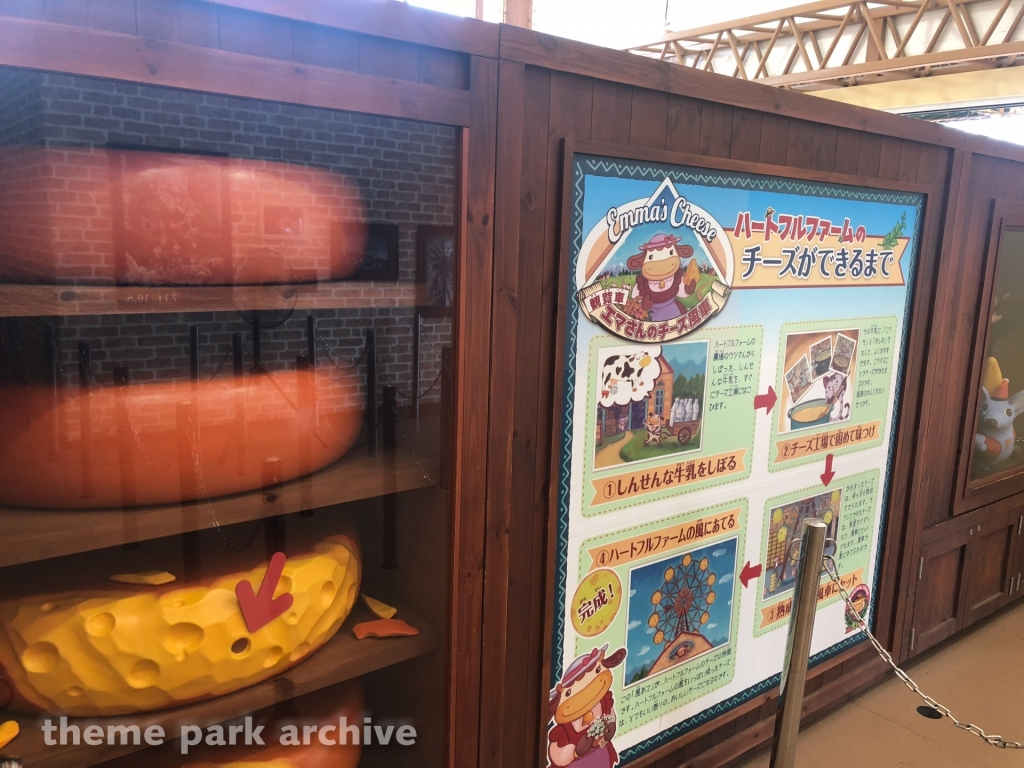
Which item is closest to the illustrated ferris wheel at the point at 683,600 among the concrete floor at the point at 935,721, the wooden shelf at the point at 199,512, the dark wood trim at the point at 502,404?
the dark wood trim at the point at 502,404

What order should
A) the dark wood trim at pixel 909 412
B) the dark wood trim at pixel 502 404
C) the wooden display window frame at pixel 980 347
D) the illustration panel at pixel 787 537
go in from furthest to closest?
the wooden display window frame at pixel 980 347 < the dark wood trim at pixel 909 412 < the illustration panel at pixel 787 537 < the dark wood trim at pixel 502 404

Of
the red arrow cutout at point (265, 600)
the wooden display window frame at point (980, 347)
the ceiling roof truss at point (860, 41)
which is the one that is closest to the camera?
the red arrow cutout at point (265, 600)

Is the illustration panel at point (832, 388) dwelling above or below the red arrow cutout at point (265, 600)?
above

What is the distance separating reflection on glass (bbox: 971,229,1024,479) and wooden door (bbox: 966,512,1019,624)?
0.68 feet

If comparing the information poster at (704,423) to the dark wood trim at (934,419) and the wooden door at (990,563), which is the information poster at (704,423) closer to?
the dark wood trim at (934,419)

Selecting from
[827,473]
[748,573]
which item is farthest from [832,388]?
[748,573]

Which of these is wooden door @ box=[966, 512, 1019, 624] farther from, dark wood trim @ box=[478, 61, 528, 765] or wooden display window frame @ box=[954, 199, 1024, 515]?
dark wood trim @ box=[478, 61, 528, 765]

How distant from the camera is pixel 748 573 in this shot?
1.99m

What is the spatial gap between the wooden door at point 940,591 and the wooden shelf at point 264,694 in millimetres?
1904

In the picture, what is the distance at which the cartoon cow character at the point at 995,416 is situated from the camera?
272cm

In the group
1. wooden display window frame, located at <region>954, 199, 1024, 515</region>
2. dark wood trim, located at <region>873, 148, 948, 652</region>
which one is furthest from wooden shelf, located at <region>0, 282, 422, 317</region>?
wooden display window frame, located at <region>954, 199, 1024, 515</region>

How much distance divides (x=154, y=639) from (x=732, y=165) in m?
1.43

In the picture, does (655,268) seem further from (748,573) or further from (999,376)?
(999,376)

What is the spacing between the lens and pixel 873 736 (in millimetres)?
2230
